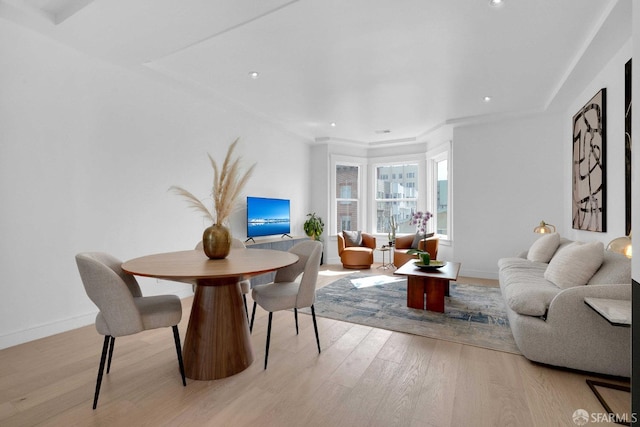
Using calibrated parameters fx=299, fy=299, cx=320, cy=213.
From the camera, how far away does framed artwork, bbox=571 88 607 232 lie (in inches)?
121

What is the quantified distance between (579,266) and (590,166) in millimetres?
1645

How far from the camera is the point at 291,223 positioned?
19.9 feet

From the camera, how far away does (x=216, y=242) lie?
216 centimetres

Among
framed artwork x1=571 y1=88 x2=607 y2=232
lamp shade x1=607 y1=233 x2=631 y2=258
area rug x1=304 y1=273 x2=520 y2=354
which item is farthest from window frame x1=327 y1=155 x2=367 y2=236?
lamp shade x1=607 y1=233 x2=631 y2=258

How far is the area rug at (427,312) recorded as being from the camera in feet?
8.77

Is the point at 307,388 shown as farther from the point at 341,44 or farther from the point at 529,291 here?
the point at 341,44

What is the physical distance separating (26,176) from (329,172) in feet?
16.1

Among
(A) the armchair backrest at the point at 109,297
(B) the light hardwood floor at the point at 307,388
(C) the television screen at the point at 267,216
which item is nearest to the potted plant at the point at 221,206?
(A) the armchair backrest at the point at 109,297

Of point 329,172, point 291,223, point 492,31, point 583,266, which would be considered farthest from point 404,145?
point 583,266

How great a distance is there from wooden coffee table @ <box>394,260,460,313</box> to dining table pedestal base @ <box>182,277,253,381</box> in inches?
74.8

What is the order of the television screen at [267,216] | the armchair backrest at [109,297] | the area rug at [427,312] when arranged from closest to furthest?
the armchair backrest at [109,297], the area rug at [427,312], the television screen at [267,216]

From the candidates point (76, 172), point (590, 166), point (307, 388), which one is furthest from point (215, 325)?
point (590, 166)

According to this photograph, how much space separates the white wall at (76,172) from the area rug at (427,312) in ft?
6.81

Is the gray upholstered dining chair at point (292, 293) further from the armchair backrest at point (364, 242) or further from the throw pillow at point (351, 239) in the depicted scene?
the throw pillow at point (351, 239)
